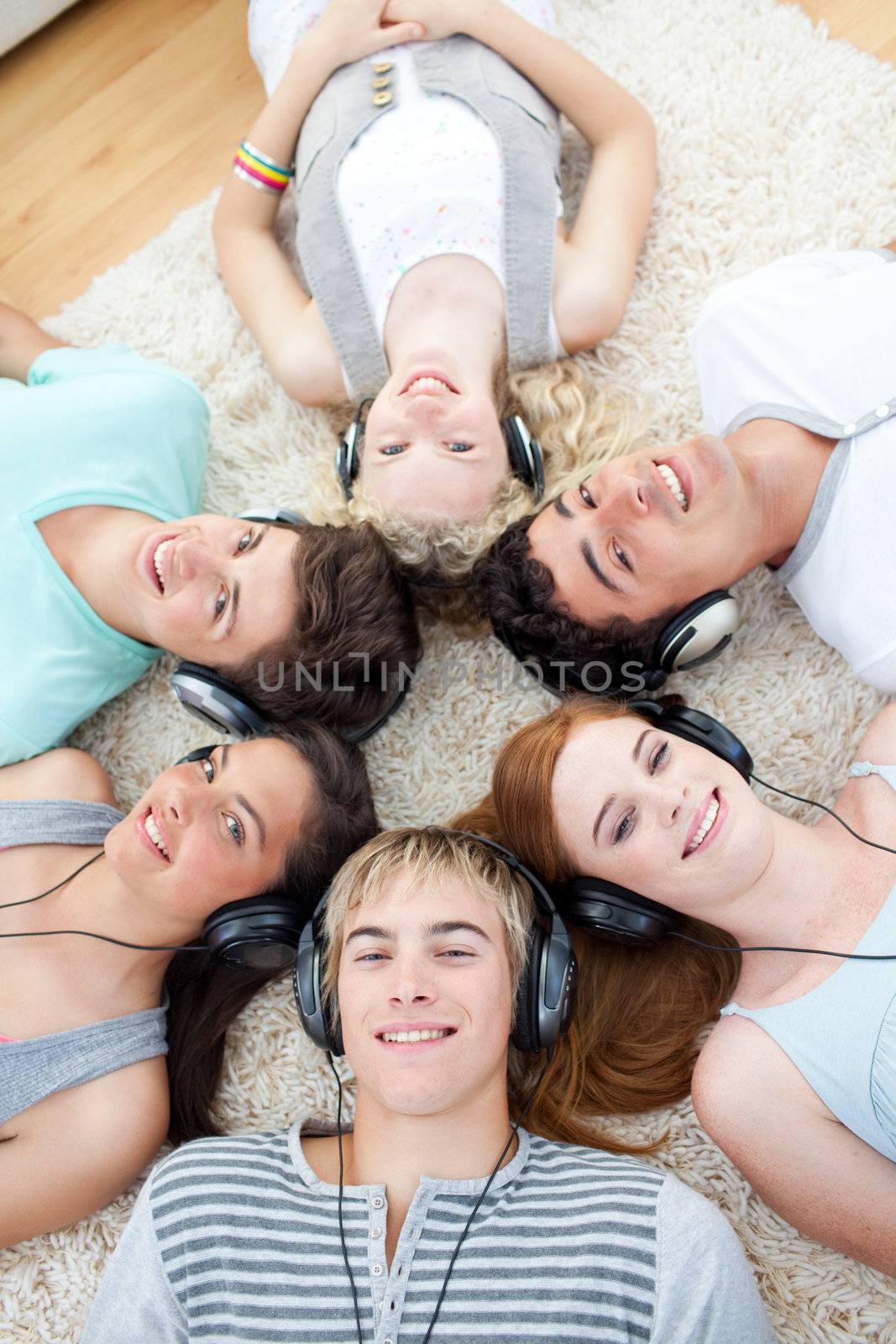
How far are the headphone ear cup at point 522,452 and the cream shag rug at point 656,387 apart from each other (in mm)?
479

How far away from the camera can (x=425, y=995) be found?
191 centimetres

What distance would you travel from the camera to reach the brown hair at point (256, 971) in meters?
2.29

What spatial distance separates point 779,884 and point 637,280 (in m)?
1.77

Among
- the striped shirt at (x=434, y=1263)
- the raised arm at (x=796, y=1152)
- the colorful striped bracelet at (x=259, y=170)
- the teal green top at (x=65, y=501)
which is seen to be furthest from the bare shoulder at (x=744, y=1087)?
the colorful striped bracelet at (x=259, y=170)

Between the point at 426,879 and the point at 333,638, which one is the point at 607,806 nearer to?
the point at 426,879

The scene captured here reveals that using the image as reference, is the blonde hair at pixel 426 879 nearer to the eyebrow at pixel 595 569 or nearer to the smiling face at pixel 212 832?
the smiling face at pixel 212 832

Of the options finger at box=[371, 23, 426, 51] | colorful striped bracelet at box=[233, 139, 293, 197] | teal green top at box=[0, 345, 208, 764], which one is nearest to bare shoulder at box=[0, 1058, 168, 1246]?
teal green top at box=[0, 345, 208, 764]

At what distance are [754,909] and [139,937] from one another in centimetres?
142

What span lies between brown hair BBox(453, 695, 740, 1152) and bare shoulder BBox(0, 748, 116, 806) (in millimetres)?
1069

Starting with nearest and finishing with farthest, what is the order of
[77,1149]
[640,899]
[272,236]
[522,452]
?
1. [640,899]
2. [77,1149]
3. [522,452]
4. [272,236]

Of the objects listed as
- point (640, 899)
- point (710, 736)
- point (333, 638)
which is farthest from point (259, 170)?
point (640, 899)

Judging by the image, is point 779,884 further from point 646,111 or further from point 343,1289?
point 646,111

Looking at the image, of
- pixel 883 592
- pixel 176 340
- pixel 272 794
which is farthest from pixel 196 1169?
pixel 176 340

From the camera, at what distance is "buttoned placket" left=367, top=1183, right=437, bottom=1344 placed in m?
1.90
